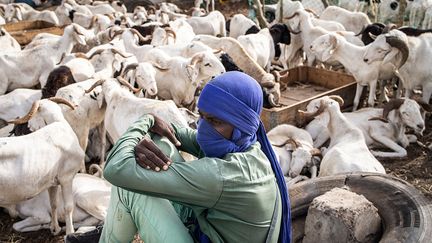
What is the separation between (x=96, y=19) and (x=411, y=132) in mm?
8418

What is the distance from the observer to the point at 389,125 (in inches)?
298

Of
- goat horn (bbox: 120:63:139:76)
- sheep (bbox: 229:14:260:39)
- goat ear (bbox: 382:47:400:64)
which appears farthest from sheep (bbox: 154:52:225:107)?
sheep (bbox: 229:14:260:39)

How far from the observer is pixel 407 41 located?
8.44 metres

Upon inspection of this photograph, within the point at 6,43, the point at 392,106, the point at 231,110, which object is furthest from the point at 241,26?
the point at 231,110

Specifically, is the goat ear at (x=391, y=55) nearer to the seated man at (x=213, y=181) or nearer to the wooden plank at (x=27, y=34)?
the seated man at (x=213, y=181)

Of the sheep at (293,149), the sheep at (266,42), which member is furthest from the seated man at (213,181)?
the sheep at (266,42)

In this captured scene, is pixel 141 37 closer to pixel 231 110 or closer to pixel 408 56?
pixel 408 56

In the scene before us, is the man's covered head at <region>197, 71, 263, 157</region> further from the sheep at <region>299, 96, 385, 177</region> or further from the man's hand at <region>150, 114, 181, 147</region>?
the sheep at <region>299, 96, 385, 177</region>

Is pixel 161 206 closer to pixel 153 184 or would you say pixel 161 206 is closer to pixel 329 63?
pixel 153 184

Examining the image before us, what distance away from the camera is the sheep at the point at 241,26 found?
40.1 feet

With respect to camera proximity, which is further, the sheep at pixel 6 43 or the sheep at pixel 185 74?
the sheep at pixel 6 43

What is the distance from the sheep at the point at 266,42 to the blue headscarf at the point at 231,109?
287 inches

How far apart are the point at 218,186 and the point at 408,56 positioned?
6.74m

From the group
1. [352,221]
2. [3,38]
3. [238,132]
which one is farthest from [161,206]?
[3,38]
